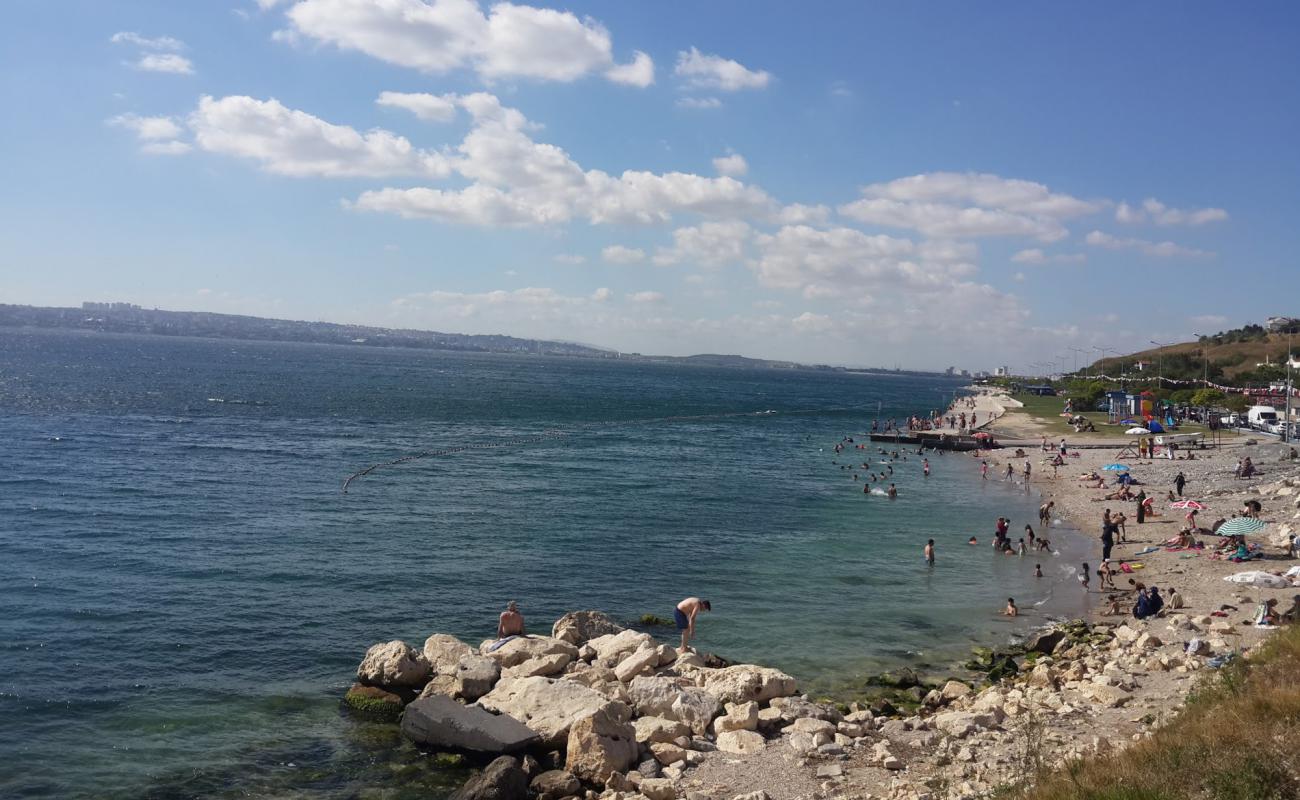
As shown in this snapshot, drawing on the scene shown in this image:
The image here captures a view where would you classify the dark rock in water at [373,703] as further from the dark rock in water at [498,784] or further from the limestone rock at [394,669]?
the dark rock in water at [498,784]

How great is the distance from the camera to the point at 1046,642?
21500mm

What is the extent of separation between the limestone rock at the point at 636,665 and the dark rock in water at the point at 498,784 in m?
4.25

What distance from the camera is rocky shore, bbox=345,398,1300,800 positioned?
12.8 m

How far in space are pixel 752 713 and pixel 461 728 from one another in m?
5.05

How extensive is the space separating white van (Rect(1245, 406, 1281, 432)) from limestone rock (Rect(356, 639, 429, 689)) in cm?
6634

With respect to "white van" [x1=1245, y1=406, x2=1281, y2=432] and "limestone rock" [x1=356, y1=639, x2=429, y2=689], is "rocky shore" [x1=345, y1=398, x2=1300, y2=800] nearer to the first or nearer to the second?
"limestone rock" [x1=356, y1=639, x2=429, y2=689]

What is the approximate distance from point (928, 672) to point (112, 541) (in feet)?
85.7

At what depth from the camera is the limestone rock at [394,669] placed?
17.6 m

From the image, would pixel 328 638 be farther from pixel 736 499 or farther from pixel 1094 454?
pixel 1094 454

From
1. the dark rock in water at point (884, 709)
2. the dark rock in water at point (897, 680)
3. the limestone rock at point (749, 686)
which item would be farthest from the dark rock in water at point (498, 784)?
the dark rock in water at point (897, 680)

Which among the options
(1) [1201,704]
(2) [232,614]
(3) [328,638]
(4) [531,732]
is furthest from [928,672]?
(2) [232,614]

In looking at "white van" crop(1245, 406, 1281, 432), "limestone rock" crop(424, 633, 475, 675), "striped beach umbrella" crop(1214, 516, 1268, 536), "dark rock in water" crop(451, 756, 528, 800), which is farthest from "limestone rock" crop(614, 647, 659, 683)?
"white van" crop(1245, 406, 1281, 432)

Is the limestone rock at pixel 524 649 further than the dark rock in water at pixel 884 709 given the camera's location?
Yes

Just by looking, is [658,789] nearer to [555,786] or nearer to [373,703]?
[555,786]
